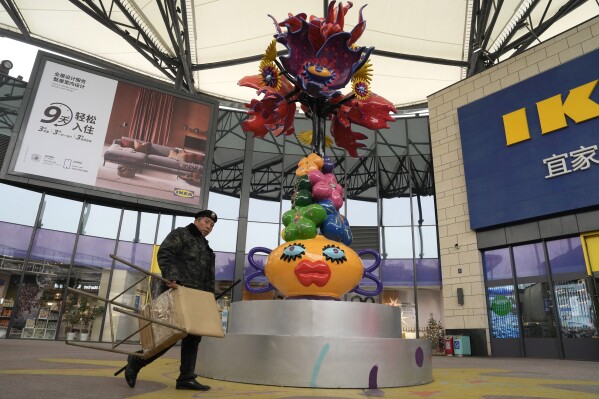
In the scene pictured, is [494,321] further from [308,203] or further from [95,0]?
[95,0]

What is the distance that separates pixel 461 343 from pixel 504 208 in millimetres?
3131

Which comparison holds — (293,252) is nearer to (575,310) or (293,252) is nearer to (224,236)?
(575,310)

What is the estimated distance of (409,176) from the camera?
47.6 ft

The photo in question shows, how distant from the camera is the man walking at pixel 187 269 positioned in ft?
8.37

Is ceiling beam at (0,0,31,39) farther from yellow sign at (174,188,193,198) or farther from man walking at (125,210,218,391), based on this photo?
man walking at (125,210,218,391)

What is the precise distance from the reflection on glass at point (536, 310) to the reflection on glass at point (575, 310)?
188 millimetres

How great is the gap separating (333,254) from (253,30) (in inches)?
432

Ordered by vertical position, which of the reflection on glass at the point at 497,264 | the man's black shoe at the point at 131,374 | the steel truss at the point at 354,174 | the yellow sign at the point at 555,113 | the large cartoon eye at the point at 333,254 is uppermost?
the steel truss at the point at 354,174

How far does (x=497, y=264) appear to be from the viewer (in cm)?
904

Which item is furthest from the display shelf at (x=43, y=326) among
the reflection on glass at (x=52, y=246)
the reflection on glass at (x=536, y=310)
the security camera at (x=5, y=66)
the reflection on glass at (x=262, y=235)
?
the reflection on glass at (x=536, y=310)

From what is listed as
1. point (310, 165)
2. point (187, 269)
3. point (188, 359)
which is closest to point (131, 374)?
point (188, 359)

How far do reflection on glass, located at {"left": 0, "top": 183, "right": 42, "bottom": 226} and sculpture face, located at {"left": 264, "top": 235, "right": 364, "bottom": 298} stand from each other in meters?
10.3

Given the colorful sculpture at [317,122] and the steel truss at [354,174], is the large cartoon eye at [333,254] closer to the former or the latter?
the colorful sculpture at [317,122]

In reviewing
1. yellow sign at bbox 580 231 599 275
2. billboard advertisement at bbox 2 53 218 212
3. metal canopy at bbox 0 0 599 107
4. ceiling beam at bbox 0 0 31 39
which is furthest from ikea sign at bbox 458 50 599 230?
ceiling beam at bbox 0 0 31 39
